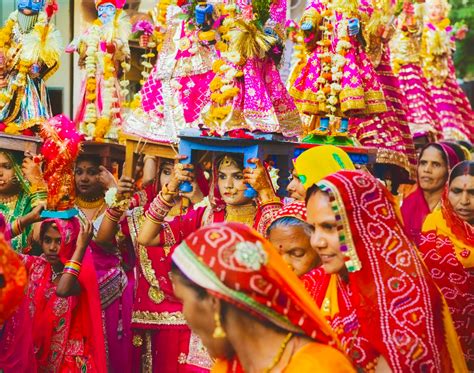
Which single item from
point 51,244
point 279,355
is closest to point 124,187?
point 51,244

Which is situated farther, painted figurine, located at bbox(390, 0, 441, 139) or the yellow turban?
painted figurine, located at bbox(390, 0, 441, 139)

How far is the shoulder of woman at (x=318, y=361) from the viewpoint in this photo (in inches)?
110

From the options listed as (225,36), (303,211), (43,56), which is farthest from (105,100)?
(303,211)

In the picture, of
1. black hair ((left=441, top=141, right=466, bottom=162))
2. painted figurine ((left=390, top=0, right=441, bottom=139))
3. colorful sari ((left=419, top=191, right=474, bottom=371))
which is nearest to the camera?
colorful sari ((left=419, top=191, right=474, bottom=371))

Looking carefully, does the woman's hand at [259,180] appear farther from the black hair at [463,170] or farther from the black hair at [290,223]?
the black hair at [463,170]

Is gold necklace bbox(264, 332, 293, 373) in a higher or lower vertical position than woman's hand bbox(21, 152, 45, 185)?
higher

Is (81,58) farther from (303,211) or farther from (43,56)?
(303,211)

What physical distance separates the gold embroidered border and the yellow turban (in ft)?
4.95

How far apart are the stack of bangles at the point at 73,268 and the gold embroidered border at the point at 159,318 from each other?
690 mm

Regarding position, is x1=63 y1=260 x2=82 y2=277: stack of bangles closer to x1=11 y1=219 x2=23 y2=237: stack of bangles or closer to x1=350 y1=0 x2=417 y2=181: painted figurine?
x1=11 y1=219 x2=23 y2=237: stack of bangles

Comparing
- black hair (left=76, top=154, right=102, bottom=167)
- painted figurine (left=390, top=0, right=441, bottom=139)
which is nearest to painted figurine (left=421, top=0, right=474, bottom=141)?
painted figurine (left=390, top=0, right=441, bottom=139)

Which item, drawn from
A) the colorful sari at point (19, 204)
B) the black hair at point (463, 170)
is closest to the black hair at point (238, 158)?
the colorful sari at point (19, 204)

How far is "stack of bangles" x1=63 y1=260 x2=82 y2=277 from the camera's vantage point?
5.44 metres

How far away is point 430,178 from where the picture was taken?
7.17 metres
